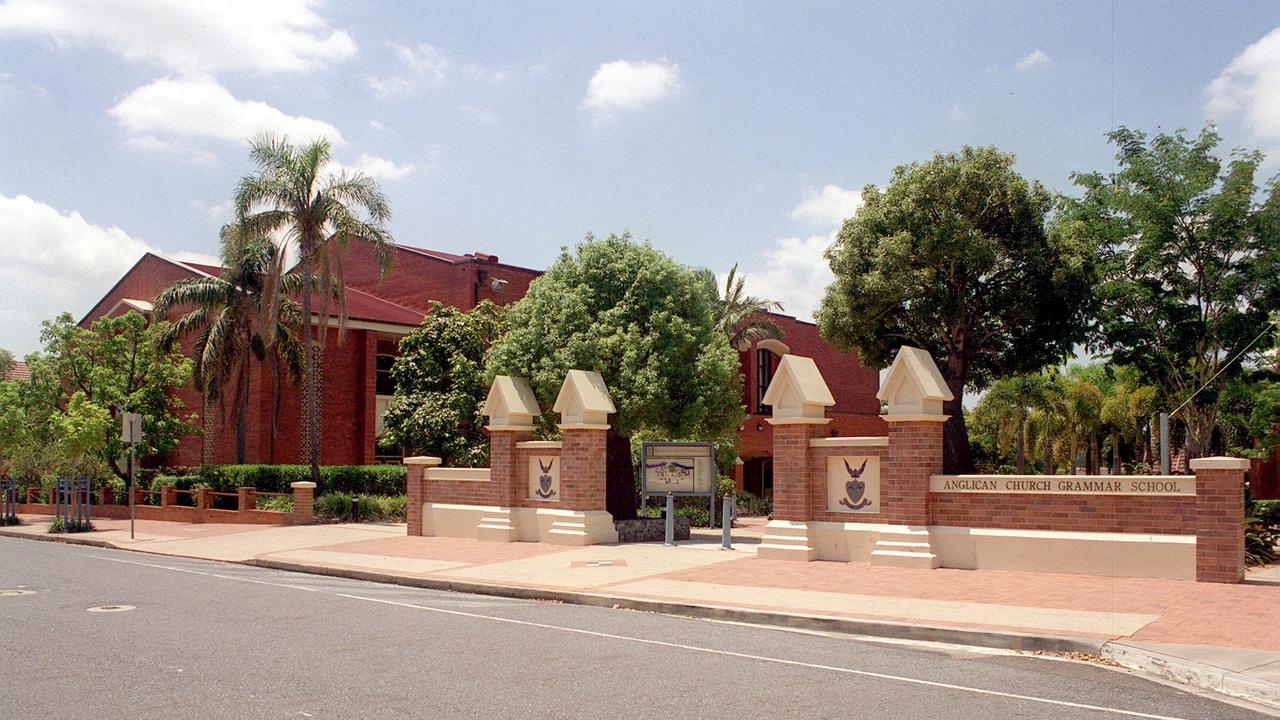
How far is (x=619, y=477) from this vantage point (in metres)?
23.1

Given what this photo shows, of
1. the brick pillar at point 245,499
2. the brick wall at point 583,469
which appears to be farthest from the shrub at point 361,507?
the brick wall at point 583,469

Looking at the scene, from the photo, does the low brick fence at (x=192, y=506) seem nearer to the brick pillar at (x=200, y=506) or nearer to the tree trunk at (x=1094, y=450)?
the brick pillar at (x=200, y=506)

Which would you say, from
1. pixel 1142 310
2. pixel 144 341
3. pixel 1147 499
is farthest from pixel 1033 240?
pixel 144 341

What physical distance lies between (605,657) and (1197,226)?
66.5ft

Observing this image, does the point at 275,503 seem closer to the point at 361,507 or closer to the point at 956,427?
the point at 361,507

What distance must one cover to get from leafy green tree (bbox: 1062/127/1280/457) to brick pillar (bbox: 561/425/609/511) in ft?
42.3

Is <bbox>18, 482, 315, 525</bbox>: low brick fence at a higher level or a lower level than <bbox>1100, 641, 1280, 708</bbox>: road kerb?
lower

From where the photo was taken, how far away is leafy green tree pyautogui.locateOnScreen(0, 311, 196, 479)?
31.9 metres

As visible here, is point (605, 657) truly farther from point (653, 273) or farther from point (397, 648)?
point (653, 273)

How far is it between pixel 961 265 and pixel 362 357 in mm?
22066

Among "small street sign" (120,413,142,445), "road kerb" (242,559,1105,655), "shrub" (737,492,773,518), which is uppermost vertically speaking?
"small street sign" (120,413,142,445)

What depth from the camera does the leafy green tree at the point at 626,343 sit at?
21859 mm

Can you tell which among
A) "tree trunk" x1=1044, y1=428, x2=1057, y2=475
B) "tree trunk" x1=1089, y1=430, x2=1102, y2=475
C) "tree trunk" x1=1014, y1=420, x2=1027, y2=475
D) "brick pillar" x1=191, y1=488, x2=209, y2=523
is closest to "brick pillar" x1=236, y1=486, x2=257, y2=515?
"brick pillar" x1=191, y1=488, x2=209, y2=523

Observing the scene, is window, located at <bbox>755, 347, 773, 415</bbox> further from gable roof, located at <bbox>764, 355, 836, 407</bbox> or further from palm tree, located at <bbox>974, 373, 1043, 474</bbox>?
gable roof, located at <bbox>764, 355, 836, 407</bbox>
